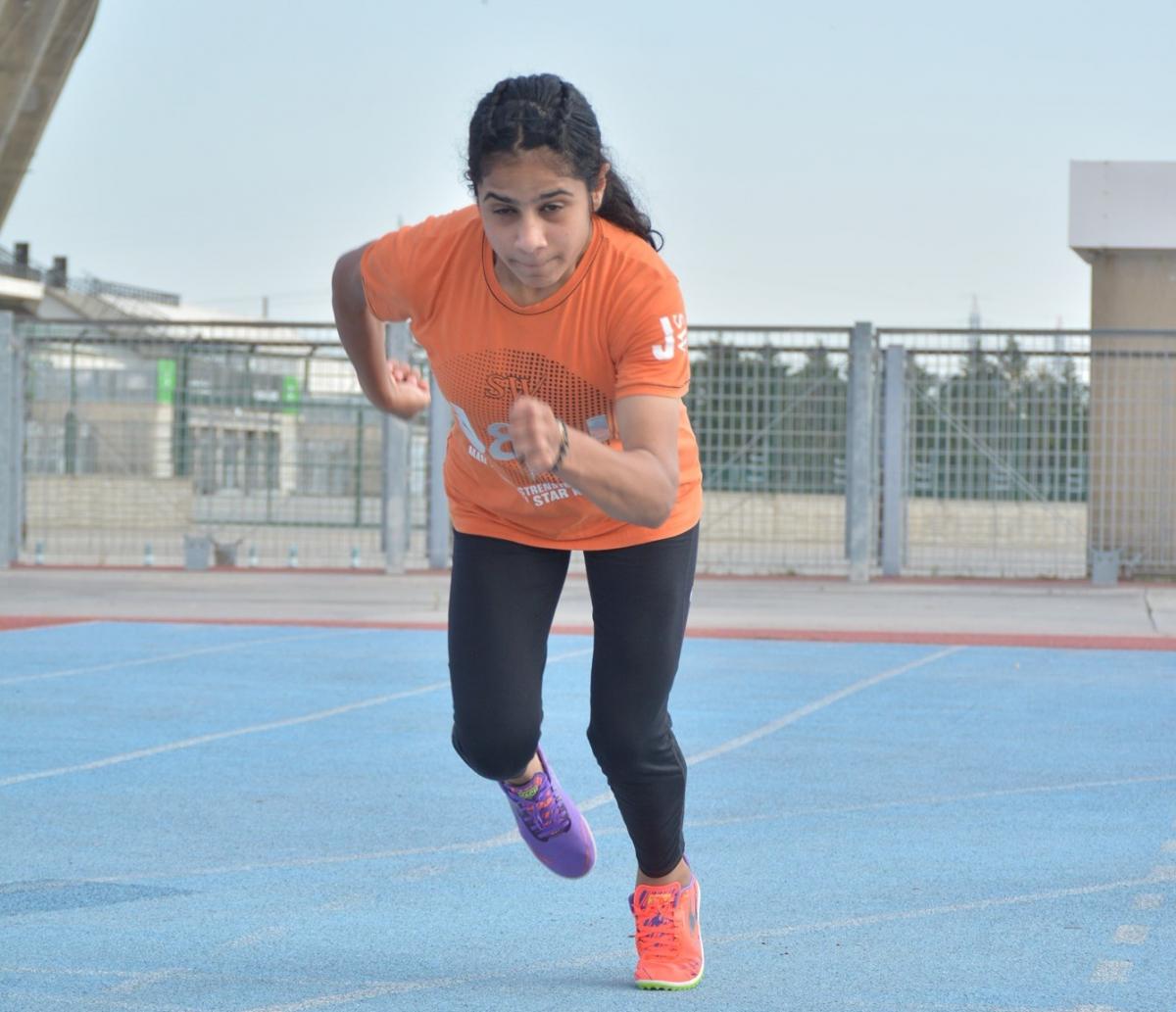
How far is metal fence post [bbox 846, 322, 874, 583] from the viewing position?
664 inches

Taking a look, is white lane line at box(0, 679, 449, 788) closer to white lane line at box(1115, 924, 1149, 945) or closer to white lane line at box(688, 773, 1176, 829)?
white lane line at box(688, 773, 1176, 829)

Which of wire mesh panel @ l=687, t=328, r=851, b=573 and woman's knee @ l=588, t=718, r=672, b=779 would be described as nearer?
woman's knee @ l=588, t=718, r=672, b=779

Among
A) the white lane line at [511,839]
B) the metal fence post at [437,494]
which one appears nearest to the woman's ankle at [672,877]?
the white lane line at [511,839]

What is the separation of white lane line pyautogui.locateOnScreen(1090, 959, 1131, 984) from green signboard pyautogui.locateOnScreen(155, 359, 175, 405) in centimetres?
1559

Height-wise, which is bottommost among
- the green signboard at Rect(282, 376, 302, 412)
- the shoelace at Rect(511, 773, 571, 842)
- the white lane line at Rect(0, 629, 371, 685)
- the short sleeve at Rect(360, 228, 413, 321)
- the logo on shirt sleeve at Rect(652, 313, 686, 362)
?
the white lane line at Rect(0, 629, 371, 685)

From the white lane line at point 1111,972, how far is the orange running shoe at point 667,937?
3.05ft

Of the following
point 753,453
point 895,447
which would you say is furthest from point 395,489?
point 895,447

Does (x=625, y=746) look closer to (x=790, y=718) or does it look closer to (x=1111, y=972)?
(x=1111, y=972)

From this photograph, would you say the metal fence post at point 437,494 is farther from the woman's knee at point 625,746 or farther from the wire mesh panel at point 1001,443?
the woman's knee at point 625,746

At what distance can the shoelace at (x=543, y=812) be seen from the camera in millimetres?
4461

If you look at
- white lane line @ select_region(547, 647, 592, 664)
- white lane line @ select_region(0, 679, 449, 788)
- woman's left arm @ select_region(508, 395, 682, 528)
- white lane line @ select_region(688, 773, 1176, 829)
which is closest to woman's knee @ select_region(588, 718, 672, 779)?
woman's left arm @ select_region(508, 395, 682, 528)

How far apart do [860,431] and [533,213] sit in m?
13.5

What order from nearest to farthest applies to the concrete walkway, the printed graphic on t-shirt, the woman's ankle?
1. the printed graphic on t-shirt
2. the woman's ankle
3. the concrete walkway

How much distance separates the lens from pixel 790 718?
28.3ft
